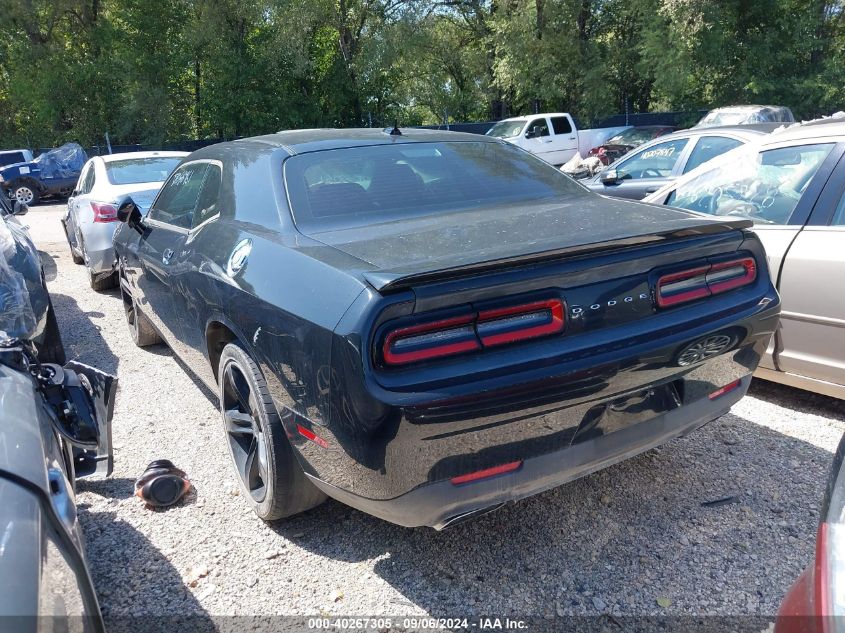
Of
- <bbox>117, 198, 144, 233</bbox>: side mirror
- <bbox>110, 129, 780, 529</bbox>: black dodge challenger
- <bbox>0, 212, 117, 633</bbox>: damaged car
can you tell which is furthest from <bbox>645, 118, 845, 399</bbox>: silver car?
<bbox>117, 198, 144, 233</bbox>: side mirror

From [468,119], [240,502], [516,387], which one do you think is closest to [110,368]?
[240,502]

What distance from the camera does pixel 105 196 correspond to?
7.20 m

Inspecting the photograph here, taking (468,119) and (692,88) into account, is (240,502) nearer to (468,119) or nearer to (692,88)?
(692,88)

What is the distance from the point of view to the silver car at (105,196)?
7102 millimetres

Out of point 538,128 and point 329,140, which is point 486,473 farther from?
point 538,128

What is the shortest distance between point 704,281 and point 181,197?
3043 millimetres

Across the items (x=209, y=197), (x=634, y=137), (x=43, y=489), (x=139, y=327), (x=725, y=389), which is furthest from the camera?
(x=634, y=137)

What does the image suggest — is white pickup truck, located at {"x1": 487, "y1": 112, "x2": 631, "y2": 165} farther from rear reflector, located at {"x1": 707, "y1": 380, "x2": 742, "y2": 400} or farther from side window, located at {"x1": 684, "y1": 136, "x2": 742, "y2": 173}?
rear reflector, located at {"x1": 707, "y1": 380, "x2": 742, "y2": 400}

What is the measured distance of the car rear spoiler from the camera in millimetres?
2057

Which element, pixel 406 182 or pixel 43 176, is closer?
pixel 406 182

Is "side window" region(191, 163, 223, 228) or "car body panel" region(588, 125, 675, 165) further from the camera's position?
"car body panel" region(588, 125, 675, 165)

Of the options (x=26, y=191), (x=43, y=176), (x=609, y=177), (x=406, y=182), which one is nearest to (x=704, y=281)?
(x=406, y=182)

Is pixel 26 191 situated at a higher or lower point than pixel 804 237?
lower

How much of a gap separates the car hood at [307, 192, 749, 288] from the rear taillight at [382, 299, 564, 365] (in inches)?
6.6
